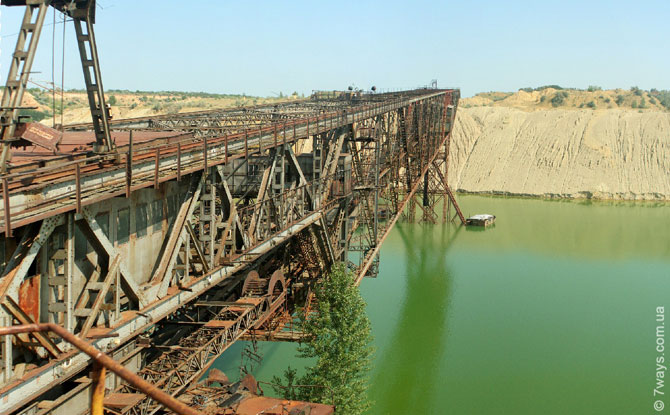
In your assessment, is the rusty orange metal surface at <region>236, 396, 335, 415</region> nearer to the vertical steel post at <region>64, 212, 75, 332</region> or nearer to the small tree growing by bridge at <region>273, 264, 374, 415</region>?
the small tree growing by bridge at <region>273, 264, 374, 415</region>

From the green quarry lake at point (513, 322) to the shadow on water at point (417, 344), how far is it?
0.20 feet

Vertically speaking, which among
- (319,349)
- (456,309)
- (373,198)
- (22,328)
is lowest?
(456,309)

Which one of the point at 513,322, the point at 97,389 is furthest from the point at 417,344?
the point at 97,389

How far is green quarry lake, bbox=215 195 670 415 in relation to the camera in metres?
21.4

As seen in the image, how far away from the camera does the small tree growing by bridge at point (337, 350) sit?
55.2ft

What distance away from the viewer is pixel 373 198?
85.3 ft

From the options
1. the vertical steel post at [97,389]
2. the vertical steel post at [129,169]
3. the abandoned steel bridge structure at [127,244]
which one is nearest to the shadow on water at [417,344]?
the abandoned steel bridge structure at [127,244]

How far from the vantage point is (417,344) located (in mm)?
25594

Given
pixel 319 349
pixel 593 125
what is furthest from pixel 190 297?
pixel 593 125

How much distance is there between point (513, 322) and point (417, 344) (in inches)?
211

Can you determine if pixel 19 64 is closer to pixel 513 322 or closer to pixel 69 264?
pixel 69 264

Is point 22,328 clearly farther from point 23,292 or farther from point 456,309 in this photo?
point 456,309

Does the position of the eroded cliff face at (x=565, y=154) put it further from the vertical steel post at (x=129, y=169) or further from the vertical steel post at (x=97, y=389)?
the vertical steel post at (x=97, y=389)

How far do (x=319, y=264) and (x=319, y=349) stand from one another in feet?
12.4
